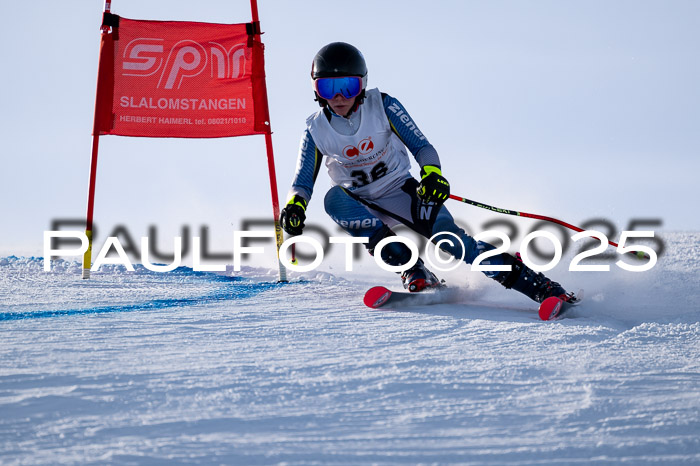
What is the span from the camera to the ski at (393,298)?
3531 mm

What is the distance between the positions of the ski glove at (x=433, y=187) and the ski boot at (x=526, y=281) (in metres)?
0.45

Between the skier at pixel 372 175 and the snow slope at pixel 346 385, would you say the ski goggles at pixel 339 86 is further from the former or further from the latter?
the snow slope at pixel 346 385

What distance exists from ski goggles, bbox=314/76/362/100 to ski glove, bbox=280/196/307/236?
60cm

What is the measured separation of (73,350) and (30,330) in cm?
57

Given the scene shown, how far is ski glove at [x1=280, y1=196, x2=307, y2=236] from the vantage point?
366 cm

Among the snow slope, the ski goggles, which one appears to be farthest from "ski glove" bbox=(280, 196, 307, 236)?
the ski goggles

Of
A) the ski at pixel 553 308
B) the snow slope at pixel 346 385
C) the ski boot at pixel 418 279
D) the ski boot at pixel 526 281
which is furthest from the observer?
the ski boot at pixel 418 279

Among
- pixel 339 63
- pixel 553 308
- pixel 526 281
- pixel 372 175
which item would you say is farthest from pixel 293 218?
pixel 553 308

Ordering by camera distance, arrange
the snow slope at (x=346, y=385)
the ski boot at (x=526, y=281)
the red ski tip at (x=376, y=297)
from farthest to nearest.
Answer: the ski boot at (x=526, y=281) → the red ski tip at (x=376, y=297) → the snow slope at (x=346, y=385)

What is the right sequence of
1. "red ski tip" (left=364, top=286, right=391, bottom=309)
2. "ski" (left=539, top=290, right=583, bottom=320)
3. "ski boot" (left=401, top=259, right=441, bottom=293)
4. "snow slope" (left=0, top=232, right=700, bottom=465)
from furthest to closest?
1. "ski boot" (left=401, top=259, right=441, bottom=293)
2. "red ski tip" (left=364, top=286, right=391, bottom=309)
3. "ski" (left=539, top=290, right=583, bottom=320)
4. "snow slope" (left=0, top=232, right=700, bottom=465)

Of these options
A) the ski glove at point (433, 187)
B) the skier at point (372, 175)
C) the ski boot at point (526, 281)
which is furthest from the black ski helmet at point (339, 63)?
the ski boot at point (526, 281)

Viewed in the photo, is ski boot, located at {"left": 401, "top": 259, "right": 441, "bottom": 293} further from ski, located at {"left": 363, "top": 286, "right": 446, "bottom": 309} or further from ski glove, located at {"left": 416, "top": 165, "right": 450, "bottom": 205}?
ski glove, located at {"left": 416, "top": 165, "right": 450, "bottom": 205}

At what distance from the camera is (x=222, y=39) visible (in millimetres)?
5309

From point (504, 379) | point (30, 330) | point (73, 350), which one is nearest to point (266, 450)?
point (504, 379)
